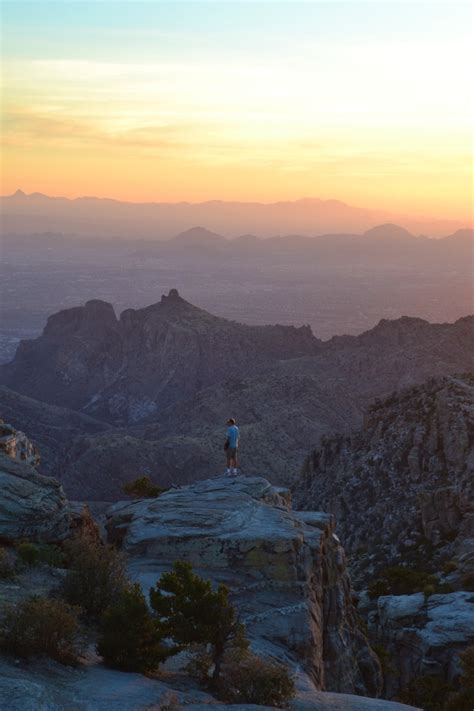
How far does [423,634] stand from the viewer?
89.4 feet

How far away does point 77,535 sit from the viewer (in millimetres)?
21641

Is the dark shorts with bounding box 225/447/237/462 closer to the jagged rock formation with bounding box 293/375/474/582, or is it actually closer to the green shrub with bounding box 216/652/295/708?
the jagged rock formation with bounding box 293/375/474/582

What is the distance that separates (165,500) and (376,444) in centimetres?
2416

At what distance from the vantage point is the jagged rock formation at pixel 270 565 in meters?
20.4

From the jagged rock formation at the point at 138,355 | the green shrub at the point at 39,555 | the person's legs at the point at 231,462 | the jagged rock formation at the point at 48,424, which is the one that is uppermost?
the person's legs at the point at 231,462

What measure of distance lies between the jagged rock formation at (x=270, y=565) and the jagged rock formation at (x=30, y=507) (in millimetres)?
2036

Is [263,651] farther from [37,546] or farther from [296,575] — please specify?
[37,546]

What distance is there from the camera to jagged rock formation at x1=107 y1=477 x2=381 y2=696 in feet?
66.8

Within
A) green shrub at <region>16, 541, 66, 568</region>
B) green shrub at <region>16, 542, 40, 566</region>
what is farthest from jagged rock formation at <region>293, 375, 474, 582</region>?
green shrub at <region>16, 542, 40, 566</region>

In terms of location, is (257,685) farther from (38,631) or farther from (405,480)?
(405,480)

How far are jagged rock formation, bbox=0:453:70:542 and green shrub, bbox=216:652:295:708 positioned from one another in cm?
782

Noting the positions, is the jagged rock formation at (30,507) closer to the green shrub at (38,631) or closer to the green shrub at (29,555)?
the green shrub at (29,555)

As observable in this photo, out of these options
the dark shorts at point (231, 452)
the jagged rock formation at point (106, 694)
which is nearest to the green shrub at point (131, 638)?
the jagged rock formation at point (106, 694)

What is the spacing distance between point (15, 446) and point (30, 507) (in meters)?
8.72
